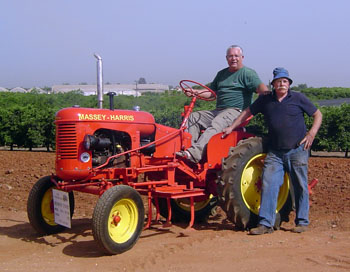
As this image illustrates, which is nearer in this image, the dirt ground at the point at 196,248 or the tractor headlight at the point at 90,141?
the dirt ground at the point at 196,248

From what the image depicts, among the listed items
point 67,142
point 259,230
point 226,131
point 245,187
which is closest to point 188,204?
point 245,187

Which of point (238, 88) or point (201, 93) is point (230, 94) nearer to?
point (238, 88)

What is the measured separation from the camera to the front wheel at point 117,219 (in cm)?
458

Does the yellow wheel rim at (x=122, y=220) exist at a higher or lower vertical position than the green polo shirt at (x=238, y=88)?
lower

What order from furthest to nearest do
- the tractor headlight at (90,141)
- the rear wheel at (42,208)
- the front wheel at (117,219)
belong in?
1. the rear wheel at (42,208)
2. the tractor headlight at (90,141)
3. the front wheel at (117,219)

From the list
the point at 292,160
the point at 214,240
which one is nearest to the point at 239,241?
the point at 214,240

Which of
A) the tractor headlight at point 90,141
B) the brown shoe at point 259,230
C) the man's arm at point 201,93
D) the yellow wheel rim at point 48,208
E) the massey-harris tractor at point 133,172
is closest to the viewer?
the massey-harris tractor at point 133,172

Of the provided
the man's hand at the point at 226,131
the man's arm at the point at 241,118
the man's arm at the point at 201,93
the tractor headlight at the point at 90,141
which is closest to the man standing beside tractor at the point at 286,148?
the man's arm at the point at 241,118

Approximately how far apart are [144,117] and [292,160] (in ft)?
5.99

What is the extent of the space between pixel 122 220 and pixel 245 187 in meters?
1.65

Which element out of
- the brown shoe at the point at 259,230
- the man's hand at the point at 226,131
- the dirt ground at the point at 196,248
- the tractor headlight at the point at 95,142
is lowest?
the dirt ground at the point at 196,248

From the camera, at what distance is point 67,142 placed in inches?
203

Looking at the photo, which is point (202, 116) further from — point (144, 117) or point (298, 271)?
point (298, 271)

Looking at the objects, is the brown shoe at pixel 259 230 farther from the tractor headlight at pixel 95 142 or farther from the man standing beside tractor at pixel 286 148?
the tractor headlight at pixel 95 142
